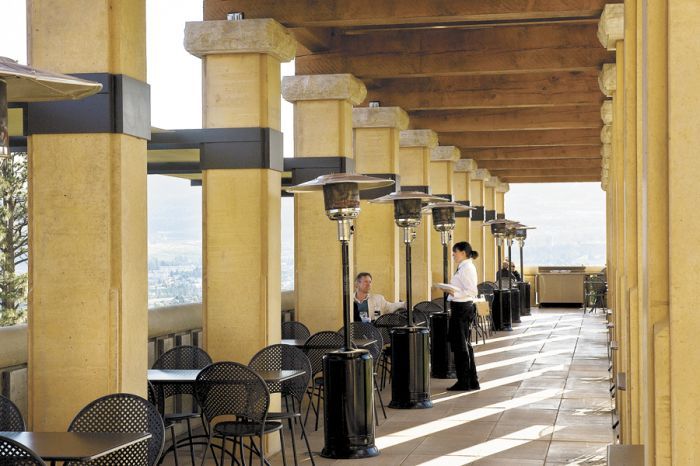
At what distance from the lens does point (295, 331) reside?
1073 centimetres

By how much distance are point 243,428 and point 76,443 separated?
7.40 ft

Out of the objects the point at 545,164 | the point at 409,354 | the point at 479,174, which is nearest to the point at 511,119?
the point at 409,354

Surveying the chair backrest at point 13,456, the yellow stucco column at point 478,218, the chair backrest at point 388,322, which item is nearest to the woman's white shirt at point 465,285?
the chair backrest at point 388,322

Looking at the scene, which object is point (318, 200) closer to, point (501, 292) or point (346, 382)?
point (346, 382)

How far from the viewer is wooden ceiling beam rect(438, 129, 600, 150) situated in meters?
21.5

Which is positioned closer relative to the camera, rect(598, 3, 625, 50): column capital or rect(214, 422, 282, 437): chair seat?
rect(214, 422, 282, 437): chair seat

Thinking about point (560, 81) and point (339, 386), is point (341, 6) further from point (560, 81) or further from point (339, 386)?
point (560, 81)

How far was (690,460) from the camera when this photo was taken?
295 cm

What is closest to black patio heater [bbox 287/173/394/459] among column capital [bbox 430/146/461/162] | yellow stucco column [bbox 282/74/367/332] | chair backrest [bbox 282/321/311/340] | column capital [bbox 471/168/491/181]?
chair backrest [bbox 282/321/311/340]

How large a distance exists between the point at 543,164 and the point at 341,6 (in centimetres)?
1913

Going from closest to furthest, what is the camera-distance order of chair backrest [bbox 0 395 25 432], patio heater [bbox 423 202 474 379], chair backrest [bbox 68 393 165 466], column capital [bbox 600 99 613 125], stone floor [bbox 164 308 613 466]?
chair backrest [bbox 68 393 165 466] → chair backrest [bbox 0 395 25 432] → stone floor [bbox 164 308 613 466] → patio heater [bbox 423 202 474 379] → column capital [bbox 600 99 613 125]

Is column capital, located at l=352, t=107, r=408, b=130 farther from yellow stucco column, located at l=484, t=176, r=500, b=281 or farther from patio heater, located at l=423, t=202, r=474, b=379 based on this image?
yellow stucco column, located at l=484, t=176, r=500, b=281

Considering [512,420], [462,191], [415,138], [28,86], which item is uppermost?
[415,138]

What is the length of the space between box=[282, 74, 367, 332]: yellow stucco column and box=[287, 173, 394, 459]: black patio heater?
320 cm
